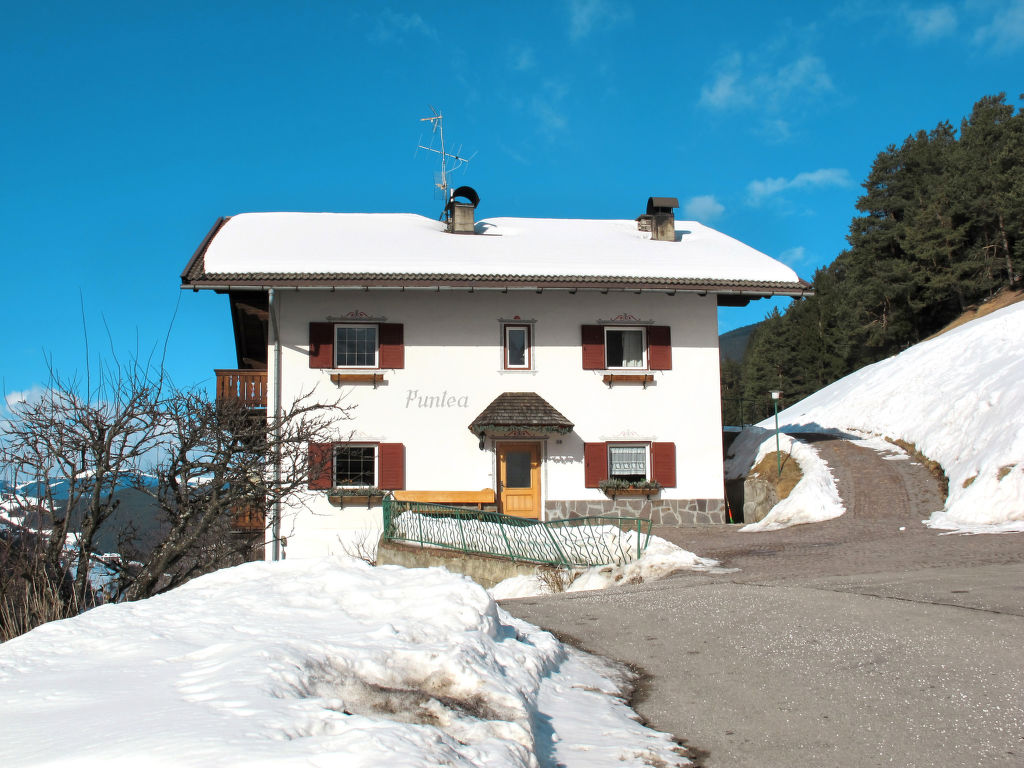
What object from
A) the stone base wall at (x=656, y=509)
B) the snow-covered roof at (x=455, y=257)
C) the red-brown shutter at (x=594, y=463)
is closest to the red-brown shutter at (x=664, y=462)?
the stone base wall at (x=656, y=509)

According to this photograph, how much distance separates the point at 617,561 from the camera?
11578 millimetres

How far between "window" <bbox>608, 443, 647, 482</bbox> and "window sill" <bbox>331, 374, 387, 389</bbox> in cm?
515

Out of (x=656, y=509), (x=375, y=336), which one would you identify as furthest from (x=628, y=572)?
(x=375, y=336)

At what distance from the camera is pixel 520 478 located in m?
18.5

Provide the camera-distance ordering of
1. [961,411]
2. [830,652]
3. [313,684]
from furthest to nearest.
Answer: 1. [961,411]
2. [830,652]
3. [313,684]

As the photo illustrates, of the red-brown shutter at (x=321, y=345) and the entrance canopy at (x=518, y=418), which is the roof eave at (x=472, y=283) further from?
the entrance canopy at (x=518, y=418)

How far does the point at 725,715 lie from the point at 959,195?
155 feet

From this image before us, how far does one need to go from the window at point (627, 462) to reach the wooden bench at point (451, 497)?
2720mm

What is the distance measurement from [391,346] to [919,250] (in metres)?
37.0

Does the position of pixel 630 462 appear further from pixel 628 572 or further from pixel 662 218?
pixel 628 572

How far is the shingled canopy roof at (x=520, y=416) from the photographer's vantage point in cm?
1756

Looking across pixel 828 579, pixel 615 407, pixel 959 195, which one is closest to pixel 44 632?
pixel 828 579

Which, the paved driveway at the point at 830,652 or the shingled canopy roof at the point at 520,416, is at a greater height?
the shingled canopy roof at the point at 520,416

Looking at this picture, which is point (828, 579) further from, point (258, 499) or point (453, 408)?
point (453, 408)
